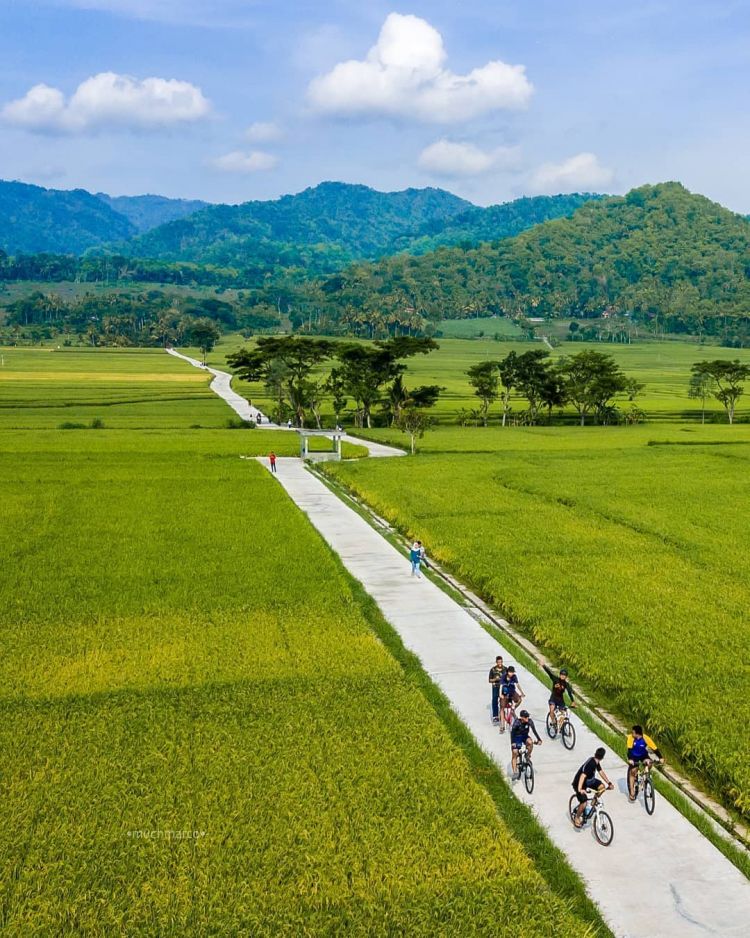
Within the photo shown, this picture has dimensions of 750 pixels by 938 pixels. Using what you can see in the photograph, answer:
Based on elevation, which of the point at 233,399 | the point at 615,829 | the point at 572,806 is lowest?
the point at 615,829

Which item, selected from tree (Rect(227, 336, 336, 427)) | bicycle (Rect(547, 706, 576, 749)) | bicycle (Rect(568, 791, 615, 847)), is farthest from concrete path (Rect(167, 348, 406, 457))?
bicycle (Rect(568, 791, 615, 847))

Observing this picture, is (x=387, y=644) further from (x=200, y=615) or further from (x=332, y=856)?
(x=332, y=856)

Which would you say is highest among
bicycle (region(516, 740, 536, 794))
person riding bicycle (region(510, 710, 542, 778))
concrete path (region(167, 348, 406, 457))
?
concrete path (region(167, 348, 406, 457))

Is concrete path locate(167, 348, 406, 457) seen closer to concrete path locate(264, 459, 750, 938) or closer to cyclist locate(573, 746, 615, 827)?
concrete path locate(264, 459, 750, 938)

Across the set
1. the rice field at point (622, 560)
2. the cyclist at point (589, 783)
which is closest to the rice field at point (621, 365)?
the rice field at point (622, 560)

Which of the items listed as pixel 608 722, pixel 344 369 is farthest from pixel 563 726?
pixel 344 369

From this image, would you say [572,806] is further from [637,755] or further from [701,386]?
[701,386]
